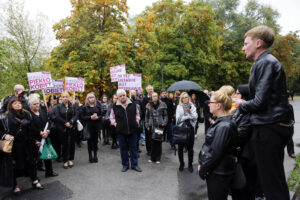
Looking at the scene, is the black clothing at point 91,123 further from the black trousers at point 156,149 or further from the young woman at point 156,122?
the black trousers at point 156,149

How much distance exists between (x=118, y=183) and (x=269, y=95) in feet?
13.2

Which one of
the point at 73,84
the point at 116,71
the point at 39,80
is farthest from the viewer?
the point at 116,71

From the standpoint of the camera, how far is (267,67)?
7.23ft

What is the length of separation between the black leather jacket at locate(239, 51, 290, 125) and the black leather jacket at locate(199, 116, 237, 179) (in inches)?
12.6

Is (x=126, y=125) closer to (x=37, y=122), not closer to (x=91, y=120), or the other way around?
(x=91, y=120)

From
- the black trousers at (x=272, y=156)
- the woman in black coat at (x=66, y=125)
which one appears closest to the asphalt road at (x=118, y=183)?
the woman in black coat at (x=66, y=125)

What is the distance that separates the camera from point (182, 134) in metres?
5.65

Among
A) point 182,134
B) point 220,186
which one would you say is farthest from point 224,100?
point 182,134

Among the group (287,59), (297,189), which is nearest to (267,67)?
(297,189)

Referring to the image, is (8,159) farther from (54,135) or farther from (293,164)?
(293,164)

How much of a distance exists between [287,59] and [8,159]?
3491cm

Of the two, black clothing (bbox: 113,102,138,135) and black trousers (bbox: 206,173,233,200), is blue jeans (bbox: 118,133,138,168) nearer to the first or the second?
black clothing (bbox: 113,102,138,135)

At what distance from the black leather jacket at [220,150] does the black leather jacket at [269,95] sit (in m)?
0.32

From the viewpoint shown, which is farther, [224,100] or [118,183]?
[118,183]
